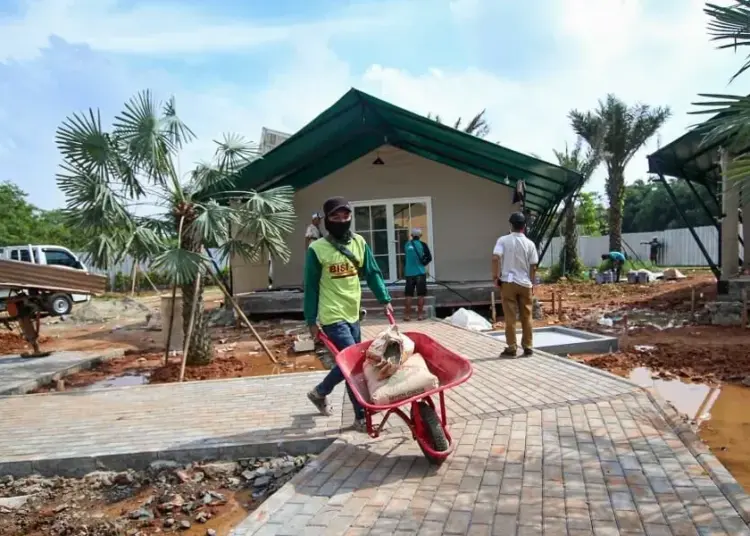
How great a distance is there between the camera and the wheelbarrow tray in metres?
3.58

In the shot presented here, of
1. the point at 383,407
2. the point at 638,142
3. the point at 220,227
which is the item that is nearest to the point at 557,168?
the point at 220,227

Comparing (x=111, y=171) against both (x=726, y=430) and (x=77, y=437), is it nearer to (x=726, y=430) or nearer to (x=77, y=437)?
(x=77, y=437)

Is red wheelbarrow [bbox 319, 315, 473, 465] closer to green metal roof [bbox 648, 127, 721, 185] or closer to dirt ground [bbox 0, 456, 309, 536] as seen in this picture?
dirt ground [bbox 0, 456, 309, 536]

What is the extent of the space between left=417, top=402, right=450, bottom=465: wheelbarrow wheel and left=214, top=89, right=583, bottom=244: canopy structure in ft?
27.6

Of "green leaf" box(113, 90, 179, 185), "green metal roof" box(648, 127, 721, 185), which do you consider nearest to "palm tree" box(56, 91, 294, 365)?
"green leaf" box(113, 90, 179, 185)

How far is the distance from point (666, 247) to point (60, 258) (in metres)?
32.5

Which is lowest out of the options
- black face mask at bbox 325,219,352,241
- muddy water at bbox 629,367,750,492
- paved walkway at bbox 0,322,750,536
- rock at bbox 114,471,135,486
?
muddy water at bbox 629,367,750,492

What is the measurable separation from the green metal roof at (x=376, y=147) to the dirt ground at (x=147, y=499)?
788 centimetres

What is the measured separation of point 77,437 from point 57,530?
5.00ft

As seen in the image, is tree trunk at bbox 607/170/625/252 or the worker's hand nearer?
the worker's hand

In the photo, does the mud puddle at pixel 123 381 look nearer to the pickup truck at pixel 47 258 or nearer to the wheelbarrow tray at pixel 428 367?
the wheelbarrow tray at pixel 428 367

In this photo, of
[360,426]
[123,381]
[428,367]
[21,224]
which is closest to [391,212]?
[123,381]

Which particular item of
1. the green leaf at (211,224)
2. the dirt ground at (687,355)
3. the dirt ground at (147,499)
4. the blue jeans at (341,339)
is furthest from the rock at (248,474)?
the dirt ground at (687,355)

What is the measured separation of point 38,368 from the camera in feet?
27.4
